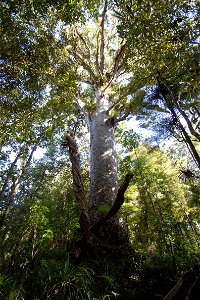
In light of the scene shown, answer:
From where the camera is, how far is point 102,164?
17.7 ft

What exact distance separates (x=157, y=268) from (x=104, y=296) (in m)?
1.22

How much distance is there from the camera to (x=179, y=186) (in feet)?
28.6

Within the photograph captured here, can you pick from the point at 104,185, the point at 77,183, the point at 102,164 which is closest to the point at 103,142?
the point at 102,164

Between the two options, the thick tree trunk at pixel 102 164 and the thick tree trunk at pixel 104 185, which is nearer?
the thick tree trunk at pixel 104 185

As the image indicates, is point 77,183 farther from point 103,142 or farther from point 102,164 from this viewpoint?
point 103,142

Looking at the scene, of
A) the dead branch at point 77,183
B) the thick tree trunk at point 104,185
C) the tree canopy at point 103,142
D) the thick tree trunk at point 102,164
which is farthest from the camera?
the thick tree trunk at point 102,164

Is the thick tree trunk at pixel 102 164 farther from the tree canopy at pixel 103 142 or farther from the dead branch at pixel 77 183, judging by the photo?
the dead branch at pixel 77 183

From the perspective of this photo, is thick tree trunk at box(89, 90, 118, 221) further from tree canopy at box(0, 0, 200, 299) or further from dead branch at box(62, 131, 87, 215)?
dead branch at box(62, 131, 87, 215)

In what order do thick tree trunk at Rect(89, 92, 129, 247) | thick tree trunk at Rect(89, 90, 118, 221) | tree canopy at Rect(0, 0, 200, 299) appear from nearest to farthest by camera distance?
1. tree canopy at Rect(0, 0, 200, 299)
2. thick tree trunk at Rect(89, 92, 129, 247)
3. thick tree trunk at Rect(89, 90, 118, 221)

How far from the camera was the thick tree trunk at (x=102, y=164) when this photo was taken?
4848mm

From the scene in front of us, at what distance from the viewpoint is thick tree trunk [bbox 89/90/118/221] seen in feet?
15.9

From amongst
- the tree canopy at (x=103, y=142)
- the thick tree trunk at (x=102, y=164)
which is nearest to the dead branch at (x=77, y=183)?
the tree canopy at (x=103, y=142)

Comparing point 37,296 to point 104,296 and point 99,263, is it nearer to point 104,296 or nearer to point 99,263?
point 104,296

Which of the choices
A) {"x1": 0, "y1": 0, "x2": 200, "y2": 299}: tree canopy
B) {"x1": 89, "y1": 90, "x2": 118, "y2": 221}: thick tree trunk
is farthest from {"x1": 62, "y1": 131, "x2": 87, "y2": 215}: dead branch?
{"x1": 89, "y1": 90, "x2": 118, "y2": 221}: thick tree trunk
